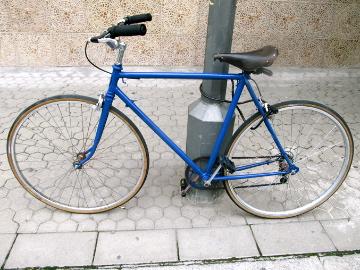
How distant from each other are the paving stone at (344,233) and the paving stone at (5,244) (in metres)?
2.38

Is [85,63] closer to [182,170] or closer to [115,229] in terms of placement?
[182,170]

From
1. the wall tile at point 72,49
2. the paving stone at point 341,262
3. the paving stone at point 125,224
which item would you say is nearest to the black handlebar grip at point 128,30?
the paving stone at point 125,224

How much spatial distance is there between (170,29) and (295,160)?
9.31ft

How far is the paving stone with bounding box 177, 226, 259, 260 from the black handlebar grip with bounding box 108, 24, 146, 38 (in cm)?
151

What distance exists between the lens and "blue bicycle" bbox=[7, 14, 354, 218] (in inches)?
101

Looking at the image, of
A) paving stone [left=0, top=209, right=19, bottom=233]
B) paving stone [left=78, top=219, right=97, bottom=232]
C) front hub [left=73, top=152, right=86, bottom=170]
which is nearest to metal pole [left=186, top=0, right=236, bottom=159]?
front hub [left=73, top=152, right=86, bottom=170]

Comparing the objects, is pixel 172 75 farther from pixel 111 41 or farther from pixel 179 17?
pixel 179 17

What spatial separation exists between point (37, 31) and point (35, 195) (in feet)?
9.34

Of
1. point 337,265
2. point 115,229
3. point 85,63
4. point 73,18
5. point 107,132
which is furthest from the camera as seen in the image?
point 85,63

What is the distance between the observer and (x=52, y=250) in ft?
8.95

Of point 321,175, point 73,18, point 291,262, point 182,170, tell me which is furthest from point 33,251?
point 73,18

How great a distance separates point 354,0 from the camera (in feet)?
17.1

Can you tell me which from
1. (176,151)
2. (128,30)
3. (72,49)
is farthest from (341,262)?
(72,49)

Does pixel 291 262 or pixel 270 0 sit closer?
pixel 291 262
